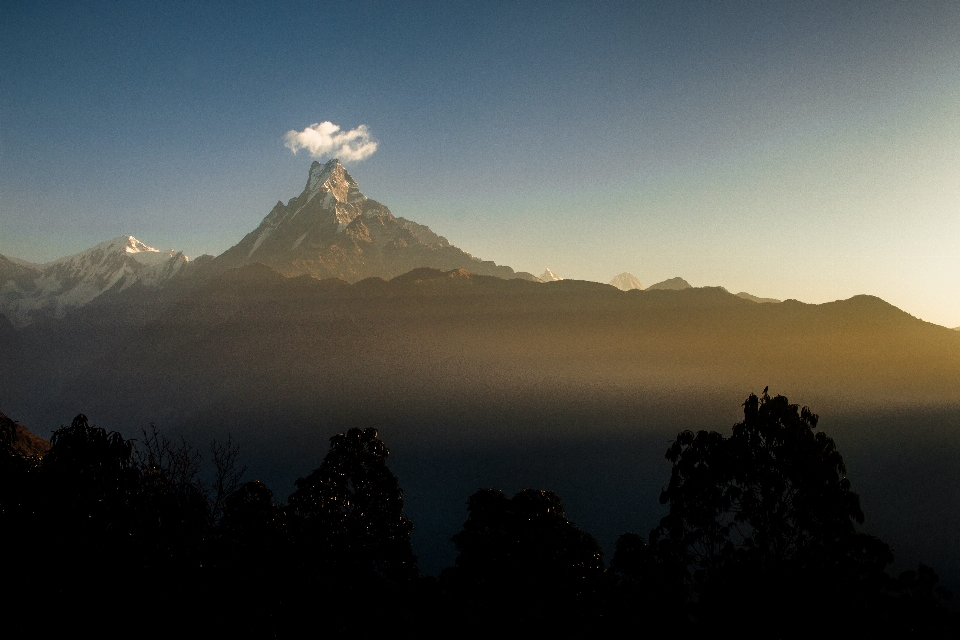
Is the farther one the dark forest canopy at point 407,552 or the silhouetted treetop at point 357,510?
the silhouetted treetop at point 357,510

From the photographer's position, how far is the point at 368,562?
85.9ft

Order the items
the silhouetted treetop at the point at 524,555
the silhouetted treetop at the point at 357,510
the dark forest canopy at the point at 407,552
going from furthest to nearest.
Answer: the silhouetted treetop at the point at 524,555 → the silhouetted treetop at the point at 357,510 → the dark forest canopy at the point at 407,552

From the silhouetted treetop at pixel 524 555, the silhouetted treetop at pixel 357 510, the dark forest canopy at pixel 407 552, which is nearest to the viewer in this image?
the dark forest canopy at pixel 407 552

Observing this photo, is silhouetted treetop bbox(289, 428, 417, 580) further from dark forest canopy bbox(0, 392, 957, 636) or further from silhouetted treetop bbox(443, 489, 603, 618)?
silhouetted treetop bbox(443, 489, 603, 618)

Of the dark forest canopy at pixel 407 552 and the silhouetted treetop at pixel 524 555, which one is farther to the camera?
the silhouetted treetop at pixel 524 555

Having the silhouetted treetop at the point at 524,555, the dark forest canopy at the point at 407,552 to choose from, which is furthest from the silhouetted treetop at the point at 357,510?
the silhouetted treetop at the point at 524,555

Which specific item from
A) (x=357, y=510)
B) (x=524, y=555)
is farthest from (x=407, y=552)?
(x=524, y=555)

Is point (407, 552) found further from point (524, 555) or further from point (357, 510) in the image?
point (524, 555)

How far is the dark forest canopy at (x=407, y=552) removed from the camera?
41.9ft

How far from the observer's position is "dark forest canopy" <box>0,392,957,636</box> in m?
12.8

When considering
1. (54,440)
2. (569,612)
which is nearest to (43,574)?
(54,440)

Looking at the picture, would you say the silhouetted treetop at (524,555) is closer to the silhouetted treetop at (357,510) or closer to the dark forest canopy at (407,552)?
the dark forest canopy at (407,552)

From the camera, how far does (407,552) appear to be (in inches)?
1131

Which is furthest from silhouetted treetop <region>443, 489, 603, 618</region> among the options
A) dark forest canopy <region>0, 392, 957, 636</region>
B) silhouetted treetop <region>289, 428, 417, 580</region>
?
silhouetted treetop <region>289, 428, 417, 580</region>
